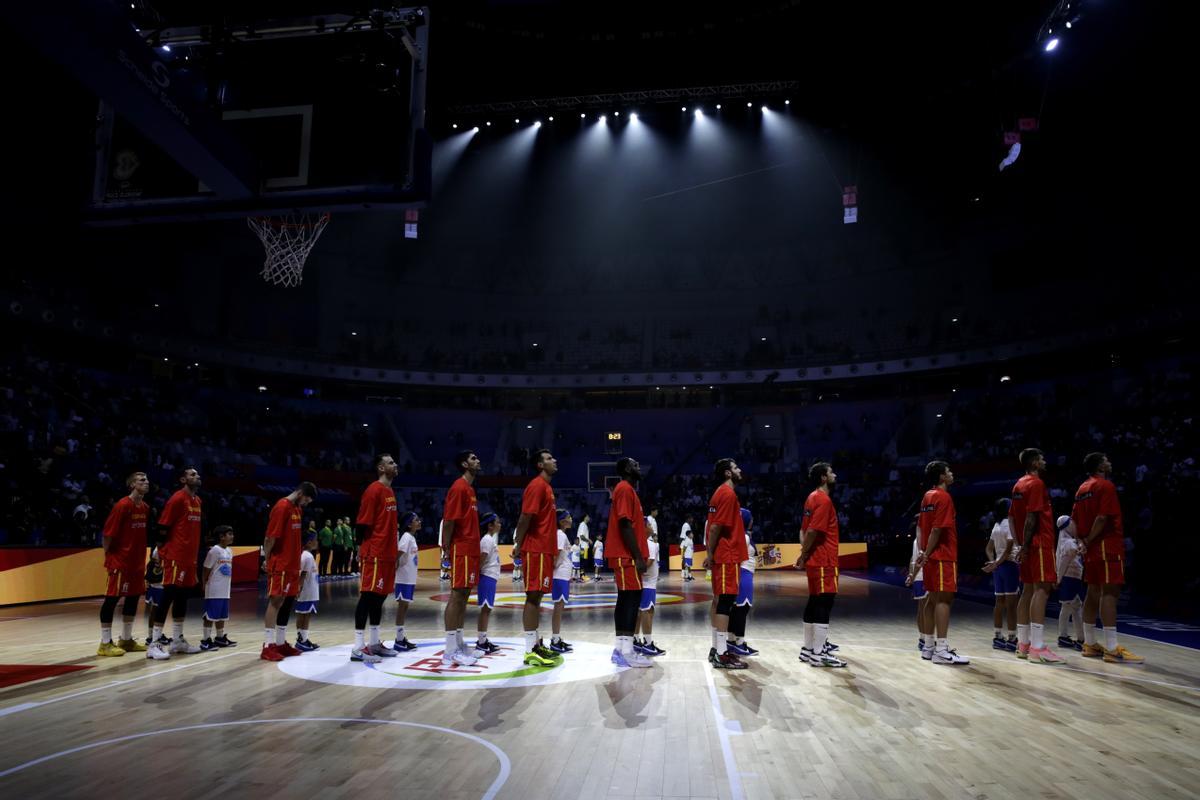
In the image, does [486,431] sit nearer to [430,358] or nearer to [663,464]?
[430,358]

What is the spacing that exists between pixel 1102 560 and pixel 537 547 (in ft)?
20.5

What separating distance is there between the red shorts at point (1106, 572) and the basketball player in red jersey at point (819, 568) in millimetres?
2972

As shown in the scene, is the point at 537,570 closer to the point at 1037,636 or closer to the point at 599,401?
the point at 1037,636

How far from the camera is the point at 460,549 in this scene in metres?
7.62

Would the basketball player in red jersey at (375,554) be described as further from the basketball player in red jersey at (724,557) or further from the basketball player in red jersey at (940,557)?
the basketball player in red jersey at (940,557)

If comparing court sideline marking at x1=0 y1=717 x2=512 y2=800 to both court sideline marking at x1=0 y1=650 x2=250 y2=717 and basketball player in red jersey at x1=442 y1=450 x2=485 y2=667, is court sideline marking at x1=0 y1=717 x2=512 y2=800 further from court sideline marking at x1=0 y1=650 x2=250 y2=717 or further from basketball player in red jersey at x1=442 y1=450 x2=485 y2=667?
→ basketball player in red jersey at x1=442 y1=450 x2=485 y2=667

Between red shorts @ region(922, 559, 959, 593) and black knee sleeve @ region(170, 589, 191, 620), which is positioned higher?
red shorts @ region(922, 559, 959, 593)

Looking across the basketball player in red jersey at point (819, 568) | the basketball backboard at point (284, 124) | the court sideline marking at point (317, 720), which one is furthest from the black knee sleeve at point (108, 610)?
the basketball player in red jersey at point (819, 568)

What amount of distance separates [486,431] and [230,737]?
35541mm

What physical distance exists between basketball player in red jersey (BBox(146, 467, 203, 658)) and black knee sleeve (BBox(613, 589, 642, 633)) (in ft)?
16.2

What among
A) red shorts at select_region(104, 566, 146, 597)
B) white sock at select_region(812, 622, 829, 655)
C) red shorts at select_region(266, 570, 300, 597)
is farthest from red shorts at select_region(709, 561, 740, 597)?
red shorts at select_region(104, 566, 146, 597)

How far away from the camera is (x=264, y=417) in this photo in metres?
33.8

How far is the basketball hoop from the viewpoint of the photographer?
32.5 ft

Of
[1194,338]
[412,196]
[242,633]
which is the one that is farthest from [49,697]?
[1194,338]
